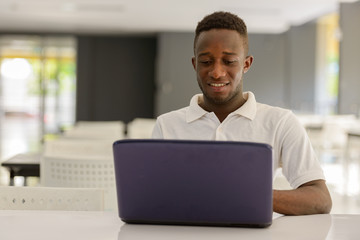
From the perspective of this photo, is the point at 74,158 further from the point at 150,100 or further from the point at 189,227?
the point at 150,100

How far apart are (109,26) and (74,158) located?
9816mm

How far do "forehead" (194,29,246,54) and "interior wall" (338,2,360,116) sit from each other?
23.0 feet

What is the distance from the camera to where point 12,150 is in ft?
32.6

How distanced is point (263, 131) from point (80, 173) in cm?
119

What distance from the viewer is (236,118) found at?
5.05 ft

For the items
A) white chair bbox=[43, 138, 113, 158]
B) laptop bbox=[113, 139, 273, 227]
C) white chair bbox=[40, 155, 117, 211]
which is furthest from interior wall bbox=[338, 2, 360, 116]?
laptop bbox=[113, 139, 273, 227]

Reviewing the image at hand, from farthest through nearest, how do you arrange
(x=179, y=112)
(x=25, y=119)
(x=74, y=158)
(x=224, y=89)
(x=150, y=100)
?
(x=25, y=119)
(x=150, y=100)
(x=74, y=158)
(x=179, y=112)
(x=224, y=89)

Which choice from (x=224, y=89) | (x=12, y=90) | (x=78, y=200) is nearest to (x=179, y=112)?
(x=224, y=89)

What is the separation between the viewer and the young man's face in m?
1.40

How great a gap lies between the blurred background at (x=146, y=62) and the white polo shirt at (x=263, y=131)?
16.7 feet

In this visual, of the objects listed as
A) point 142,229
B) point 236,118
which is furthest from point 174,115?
point 142,229

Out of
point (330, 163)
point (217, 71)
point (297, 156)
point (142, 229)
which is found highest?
point (217, 71)

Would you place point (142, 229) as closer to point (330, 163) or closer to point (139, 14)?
point (330, 163)

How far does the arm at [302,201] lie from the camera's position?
128 centimetres
